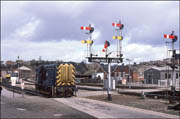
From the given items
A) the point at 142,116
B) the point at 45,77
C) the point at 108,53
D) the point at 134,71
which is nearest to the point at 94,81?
the point at 134,71

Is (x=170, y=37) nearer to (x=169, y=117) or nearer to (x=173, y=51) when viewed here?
(x=173, y=51)

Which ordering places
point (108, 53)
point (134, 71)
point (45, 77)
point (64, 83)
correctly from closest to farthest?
point (108, 53) < point (64, 83) < point (45, 77) < point (134, 71)

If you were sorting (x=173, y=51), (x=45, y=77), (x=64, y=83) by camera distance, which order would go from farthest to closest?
(x=45, y=77) → (x=64, y=83) → (x=173, y=51)

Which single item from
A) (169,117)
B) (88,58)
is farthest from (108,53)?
(169,117)

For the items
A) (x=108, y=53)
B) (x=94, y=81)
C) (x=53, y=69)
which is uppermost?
(x=108, y=53)

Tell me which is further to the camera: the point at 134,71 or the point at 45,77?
the point at 134,71

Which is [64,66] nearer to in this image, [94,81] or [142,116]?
[142,116]

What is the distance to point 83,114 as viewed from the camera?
14.8 metres

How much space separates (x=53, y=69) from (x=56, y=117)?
1212 cm

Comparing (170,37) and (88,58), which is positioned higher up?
(170,37)

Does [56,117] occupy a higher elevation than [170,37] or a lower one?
lower

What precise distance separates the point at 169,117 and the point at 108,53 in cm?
1111

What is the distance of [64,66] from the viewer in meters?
25.4

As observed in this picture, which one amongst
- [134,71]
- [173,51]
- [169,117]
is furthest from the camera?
[134,71]
